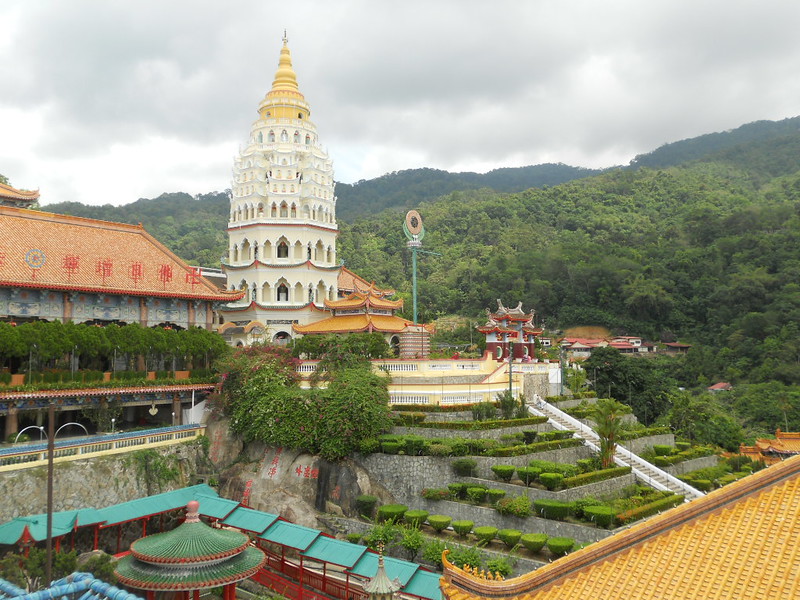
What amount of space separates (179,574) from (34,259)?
19.2m

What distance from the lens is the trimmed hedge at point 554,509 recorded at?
71.6 feet

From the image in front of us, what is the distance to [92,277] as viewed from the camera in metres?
30.9

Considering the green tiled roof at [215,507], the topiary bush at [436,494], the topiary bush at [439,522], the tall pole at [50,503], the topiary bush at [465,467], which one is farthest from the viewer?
the topiary bush at [465,467]

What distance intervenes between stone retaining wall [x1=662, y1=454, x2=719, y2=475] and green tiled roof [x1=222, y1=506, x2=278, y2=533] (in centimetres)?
1798

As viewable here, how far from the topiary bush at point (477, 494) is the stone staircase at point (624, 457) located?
7.52m

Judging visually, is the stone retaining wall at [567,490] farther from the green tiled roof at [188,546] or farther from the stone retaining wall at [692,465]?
the green tiled roof at [188,546]

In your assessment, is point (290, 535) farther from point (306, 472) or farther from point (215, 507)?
point (306, 472)

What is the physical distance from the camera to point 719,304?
73062 millimetres

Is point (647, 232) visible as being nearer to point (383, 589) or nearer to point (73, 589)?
point (383, 589)

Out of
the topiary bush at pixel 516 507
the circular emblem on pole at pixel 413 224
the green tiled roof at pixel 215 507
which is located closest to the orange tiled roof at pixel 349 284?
the circular emblem on pole at pixel 413 224

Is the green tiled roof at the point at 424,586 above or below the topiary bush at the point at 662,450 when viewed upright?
below

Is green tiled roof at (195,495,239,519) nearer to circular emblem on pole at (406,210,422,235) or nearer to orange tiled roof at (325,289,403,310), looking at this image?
orange tiled roof at (325,289,403,310)

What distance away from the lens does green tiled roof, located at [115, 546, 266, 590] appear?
16.0 metres

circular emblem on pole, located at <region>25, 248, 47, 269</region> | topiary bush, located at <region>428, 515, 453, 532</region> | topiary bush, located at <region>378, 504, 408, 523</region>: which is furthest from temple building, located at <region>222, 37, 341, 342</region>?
topiary bush, located at <region>428, 515, 453, 532</region>
